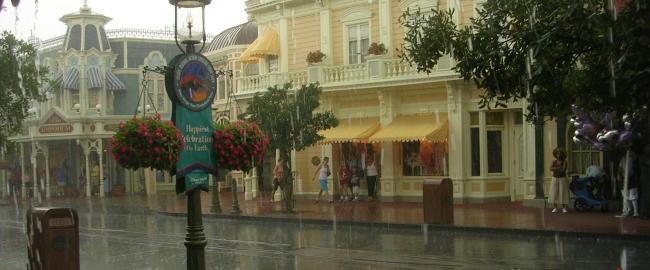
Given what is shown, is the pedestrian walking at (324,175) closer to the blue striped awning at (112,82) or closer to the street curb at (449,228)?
the street curb at (449,228)

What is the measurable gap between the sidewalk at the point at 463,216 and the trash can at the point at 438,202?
280 millimetres

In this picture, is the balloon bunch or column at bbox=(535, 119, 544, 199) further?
column at bbox=(535, 119, 544, 199)

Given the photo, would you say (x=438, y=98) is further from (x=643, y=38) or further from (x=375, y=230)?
(x=643, y=38)

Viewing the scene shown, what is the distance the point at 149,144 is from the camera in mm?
7449

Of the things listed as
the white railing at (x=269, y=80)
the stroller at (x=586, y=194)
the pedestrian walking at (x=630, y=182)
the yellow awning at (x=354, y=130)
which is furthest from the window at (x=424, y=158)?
the pedestrian walking at (x=630, y=182)

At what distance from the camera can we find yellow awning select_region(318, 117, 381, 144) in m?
23.2

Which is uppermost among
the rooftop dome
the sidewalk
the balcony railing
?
the rooftop dome

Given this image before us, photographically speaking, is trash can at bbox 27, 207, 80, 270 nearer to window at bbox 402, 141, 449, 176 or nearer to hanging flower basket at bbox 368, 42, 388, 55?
hanging flower basket at bbox 368, 42, 388, 55

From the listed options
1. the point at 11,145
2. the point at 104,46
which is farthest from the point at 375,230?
the point at 104,46

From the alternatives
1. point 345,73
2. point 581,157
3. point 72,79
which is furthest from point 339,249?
point 72,79

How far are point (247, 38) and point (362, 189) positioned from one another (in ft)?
44.4

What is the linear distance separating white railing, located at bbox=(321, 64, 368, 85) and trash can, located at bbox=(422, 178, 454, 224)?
27.4 feet

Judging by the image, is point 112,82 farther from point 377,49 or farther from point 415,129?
point 415,129

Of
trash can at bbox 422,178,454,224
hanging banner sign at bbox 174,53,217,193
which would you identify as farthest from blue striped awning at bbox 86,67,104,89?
hanging banner sign at bbox 174,53,217,193
